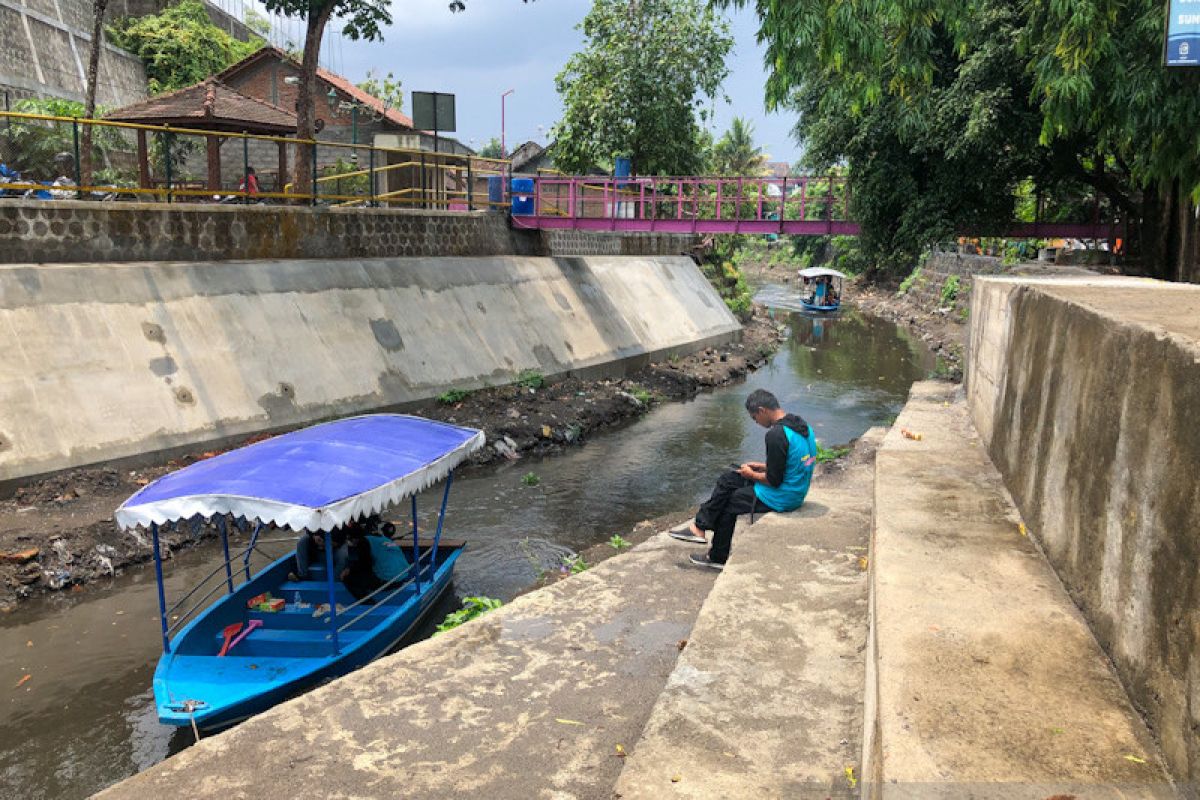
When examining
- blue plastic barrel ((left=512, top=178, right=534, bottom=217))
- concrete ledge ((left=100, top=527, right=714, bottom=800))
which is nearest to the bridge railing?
blue plastic barrel ((left=512, top=178, right=534, bottom=217))

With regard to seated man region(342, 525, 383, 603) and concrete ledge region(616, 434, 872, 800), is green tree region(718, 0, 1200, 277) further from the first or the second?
seated man region(342, 525, 383, 603)

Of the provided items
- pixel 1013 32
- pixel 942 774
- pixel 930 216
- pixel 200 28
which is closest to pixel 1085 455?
pixel 942 774

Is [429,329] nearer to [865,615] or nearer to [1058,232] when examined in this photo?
[865,615]

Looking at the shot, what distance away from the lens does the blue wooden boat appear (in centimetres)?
652

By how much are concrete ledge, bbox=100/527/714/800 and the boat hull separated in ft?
3.55

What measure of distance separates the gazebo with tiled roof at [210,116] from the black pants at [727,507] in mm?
11481

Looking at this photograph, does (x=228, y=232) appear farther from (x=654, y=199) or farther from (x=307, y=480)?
(x=654, y=199)

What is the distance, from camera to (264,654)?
727cm

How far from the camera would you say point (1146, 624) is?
308 centimetres

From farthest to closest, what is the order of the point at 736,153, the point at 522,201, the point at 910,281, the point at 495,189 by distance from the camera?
the point at 736,153 < the point at 910,281 < the point at 522,201 < the point at 495,189

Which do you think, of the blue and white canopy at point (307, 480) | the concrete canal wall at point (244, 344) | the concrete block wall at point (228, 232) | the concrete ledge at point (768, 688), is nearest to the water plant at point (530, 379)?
the concrete canal wall at point (244, 344)

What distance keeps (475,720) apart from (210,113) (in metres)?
13.4

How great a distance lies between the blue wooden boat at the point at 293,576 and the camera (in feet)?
21.4

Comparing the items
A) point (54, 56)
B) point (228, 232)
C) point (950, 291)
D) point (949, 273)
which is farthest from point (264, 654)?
point (949, 273)
